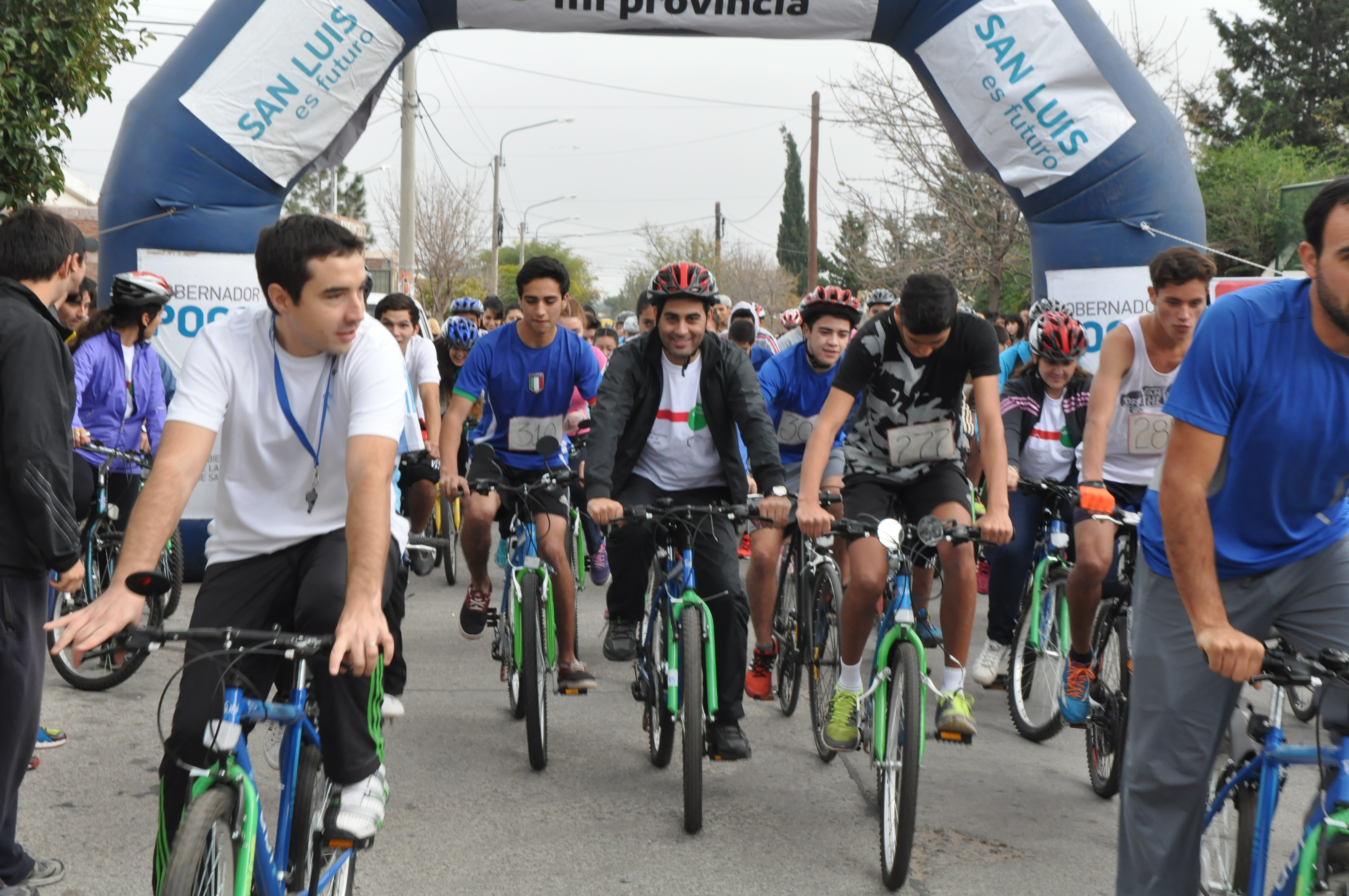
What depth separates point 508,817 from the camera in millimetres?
4820

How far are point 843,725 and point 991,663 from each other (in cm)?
181

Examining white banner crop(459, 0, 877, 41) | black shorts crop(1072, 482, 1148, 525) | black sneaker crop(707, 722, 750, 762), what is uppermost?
white banner crop(459, 0, 877, 41)

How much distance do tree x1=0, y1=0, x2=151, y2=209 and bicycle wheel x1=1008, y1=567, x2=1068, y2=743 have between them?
8.13m

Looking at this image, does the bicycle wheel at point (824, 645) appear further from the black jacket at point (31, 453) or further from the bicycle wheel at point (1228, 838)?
the black jacket at point (31, 453)

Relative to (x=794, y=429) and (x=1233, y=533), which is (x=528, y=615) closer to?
(x=794, y=429)

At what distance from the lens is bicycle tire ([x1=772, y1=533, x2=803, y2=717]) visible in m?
6.21

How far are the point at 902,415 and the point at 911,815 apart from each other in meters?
1.75

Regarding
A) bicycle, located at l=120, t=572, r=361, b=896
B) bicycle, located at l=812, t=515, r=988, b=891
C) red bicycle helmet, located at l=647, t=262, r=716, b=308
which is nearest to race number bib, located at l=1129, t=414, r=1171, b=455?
bicycle, located at l=812, t=515, r=988, b=891

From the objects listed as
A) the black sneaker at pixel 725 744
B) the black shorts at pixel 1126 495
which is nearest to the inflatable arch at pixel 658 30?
the black shorts at pixel 1126 495

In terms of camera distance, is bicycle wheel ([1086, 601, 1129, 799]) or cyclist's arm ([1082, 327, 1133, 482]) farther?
cyclist's arm ([1082, 327, 1133, 482])

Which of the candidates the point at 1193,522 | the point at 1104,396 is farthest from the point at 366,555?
the point at 1104,396

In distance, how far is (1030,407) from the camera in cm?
636

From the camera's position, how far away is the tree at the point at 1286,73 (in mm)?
35219

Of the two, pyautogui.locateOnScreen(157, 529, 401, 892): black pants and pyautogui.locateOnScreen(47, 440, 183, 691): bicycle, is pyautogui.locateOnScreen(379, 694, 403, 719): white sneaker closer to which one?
pyautogui.locateOnScreen(157, 529, 401, 892): black pants
